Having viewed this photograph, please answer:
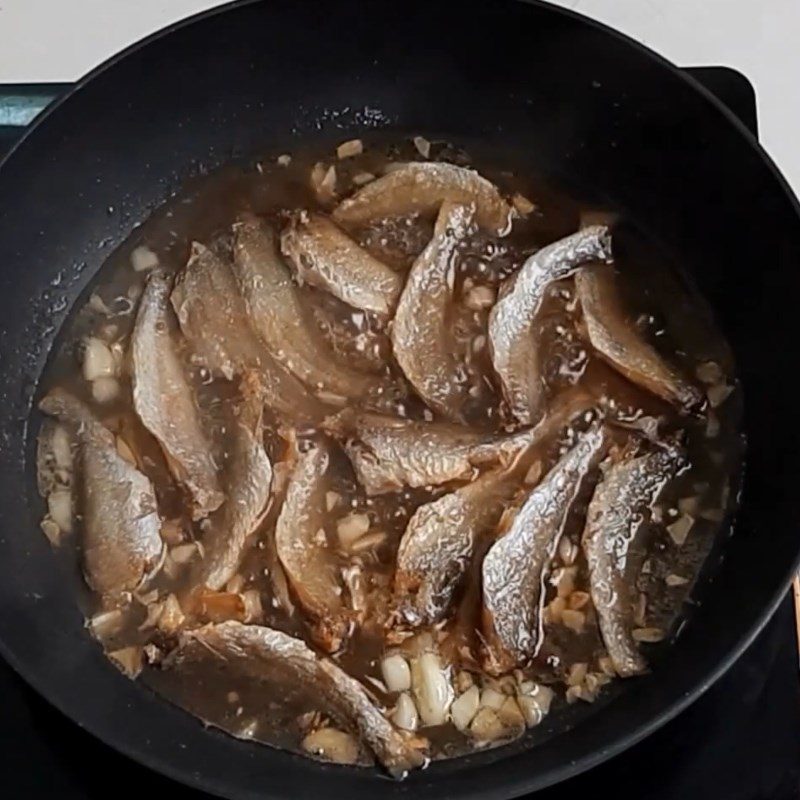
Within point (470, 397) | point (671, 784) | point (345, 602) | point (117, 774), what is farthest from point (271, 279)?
point (671, 784)

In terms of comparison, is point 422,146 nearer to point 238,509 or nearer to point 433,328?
point 433,328

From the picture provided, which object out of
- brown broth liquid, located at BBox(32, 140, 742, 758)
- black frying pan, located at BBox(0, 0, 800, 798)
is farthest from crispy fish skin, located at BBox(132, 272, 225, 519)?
black frying pan, located at BBox(0, 0, 800, 798)

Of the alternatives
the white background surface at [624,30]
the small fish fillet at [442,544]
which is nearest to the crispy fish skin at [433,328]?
the small fish fillet at [442,544]

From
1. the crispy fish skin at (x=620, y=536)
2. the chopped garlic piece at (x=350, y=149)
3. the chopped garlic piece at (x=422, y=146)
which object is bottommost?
the crispy fish skin at (x=620, y=536)

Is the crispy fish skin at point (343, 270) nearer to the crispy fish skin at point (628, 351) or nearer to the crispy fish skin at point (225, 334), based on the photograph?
the crispy fish skin at point (225, 334)

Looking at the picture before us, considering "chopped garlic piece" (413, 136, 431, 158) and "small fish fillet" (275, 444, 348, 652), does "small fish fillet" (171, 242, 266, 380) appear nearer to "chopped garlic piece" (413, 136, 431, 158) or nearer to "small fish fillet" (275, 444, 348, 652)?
"small fish fillet" (275, 444, 348, 652)

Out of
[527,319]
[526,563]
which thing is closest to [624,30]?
[527,319]
